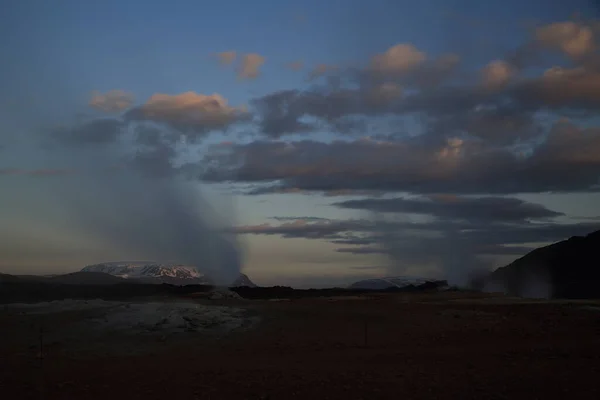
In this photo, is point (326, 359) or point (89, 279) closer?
point (326, 359)

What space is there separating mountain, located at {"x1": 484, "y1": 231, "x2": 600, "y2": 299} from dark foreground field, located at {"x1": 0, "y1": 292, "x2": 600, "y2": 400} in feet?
146

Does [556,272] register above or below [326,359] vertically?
above

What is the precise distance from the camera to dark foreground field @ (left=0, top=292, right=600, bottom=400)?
47.2 ft

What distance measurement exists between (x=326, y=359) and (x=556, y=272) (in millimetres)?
72673

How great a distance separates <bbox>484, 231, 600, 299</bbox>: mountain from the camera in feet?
233

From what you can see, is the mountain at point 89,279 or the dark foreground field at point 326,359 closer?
the dark foreground field at point 326,359

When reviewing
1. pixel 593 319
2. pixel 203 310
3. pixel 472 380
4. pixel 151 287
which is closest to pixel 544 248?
pixel 151 287

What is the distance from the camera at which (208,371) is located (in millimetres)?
16844

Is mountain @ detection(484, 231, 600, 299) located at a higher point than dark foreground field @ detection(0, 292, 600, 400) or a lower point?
higher

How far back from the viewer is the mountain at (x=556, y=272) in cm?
7106

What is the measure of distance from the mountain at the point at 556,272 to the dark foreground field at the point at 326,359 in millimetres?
44553

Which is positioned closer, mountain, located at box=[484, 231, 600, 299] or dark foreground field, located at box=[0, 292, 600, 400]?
dark foreground field, located at box=[0, 292, 600, 400]

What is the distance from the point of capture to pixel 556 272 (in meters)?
82.0

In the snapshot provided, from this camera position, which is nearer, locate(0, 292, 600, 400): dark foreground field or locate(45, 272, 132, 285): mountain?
locate(0, 292, 600, 400): dark foreground field
